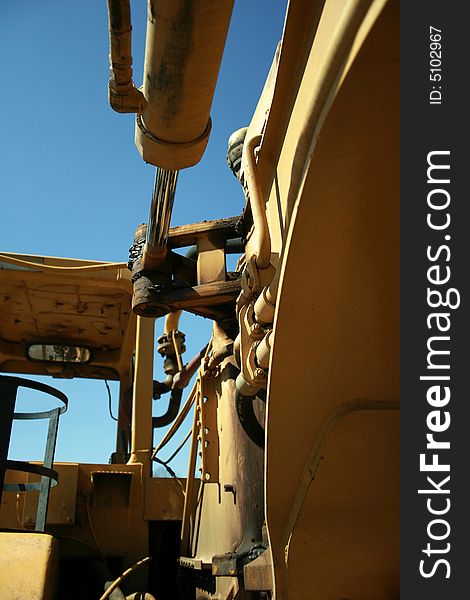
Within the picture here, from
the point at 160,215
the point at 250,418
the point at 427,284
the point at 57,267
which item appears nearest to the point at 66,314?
the point at 57,267

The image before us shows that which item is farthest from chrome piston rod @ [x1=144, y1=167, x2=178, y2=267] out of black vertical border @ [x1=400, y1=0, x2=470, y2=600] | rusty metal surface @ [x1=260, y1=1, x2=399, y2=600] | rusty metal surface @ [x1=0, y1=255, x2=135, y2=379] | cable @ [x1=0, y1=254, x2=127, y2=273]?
rusty metal surface @ [x1=0, y1=255, x2=135, y2=379]

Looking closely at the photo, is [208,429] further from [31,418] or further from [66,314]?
[66,314]

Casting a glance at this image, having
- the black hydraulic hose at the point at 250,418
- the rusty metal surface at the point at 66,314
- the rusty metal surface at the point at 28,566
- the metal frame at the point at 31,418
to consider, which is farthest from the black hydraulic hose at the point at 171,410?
the rusty metal surface at the point at 28,566

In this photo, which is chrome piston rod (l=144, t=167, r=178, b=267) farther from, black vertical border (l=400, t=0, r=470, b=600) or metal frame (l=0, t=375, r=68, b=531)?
black vertical border (l=400, t=0, r=470, b=600)

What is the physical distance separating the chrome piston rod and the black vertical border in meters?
1.58

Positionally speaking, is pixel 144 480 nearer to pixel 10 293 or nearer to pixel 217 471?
pixel 217 471

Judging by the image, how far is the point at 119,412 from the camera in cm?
590

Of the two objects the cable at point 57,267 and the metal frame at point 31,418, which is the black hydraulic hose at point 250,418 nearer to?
the metal frame at point 31,418

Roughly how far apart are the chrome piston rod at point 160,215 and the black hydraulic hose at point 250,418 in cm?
79

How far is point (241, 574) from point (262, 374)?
1.00 meters

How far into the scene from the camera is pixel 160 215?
10.2 feet

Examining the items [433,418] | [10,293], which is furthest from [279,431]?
[10,293]

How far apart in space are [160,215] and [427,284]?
1.91 m

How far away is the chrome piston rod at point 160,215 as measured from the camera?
292cm
